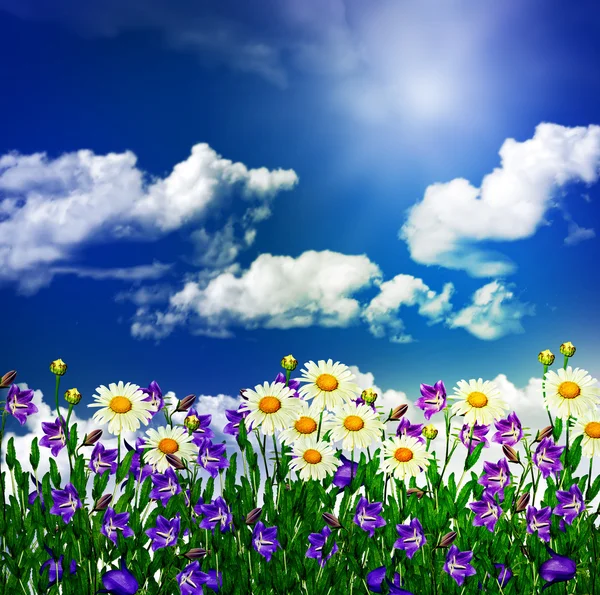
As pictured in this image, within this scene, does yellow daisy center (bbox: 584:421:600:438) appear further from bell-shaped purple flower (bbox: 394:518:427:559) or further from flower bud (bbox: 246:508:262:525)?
flower bud (bbox: 246:508:262:525)

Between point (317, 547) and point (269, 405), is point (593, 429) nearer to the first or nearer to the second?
point (317, 547)

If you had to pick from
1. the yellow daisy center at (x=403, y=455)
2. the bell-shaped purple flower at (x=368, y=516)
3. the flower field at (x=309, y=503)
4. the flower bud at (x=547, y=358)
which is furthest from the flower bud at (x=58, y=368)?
the flower bud at (x=547, y=358)

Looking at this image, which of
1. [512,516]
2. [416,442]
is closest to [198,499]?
[416,442]

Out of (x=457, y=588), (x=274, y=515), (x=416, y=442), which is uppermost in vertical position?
(x=416, y=442)

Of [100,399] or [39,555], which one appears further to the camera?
[39,555]

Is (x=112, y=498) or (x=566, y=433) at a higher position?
(x=566, y=433)

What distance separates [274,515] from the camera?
19.8ft

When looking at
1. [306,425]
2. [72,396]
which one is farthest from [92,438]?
[306,425]

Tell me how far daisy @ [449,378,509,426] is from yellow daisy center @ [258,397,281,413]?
1.40m

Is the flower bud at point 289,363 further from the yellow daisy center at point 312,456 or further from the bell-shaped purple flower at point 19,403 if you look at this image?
the bell-shaped purple flower at point 19,403

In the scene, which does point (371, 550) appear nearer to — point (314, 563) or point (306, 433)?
point (314, 563)

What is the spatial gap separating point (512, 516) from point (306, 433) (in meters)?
1.70

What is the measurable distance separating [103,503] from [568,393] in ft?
11.4

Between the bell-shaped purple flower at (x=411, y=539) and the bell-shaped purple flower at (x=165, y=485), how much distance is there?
169 centimetres
